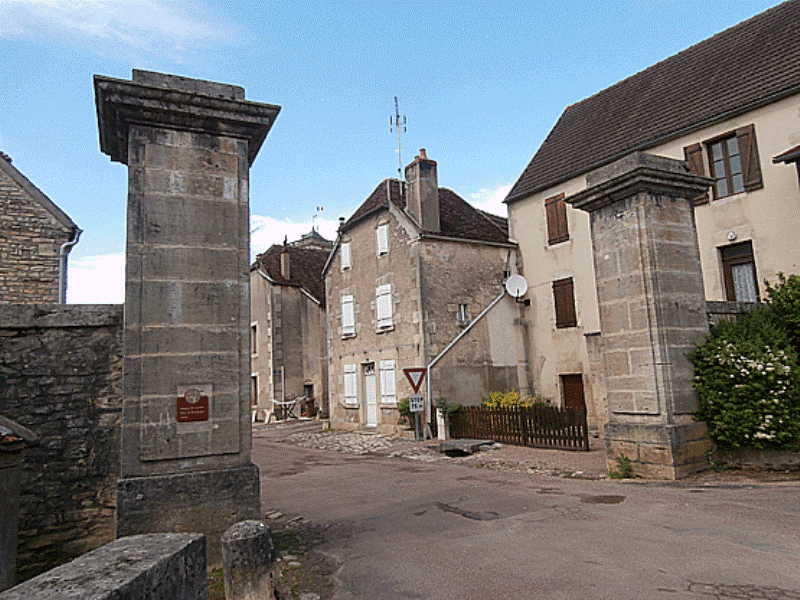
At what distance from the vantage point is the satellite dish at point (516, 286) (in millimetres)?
18172

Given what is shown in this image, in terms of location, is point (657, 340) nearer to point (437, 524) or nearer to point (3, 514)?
point (437, 524)

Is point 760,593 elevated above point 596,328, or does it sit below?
below

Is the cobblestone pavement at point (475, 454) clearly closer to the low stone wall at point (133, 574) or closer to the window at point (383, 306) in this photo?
the window at point (383, 306)

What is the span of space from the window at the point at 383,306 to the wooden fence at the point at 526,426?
4.40 meters

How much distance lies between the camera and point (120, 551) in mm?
2553

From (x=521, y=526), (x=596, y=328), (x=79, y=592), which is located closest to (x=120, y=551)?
(x=79, y=592)

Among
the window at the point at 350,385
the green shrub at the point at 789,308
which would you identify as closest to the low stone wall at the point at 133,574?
the green shrub at the point at 789,308

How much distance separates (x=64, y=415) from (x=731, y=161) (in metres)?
14.2

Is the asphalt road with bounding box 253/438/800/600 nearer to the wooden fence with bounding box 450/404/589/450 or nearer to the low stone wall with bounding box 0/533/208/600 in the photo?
the low stone wall with bounding box 0/533/208/600

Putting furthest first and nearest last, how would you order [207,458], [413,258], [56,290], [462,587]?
[413,258] → [56,290] → [207,458] → [462,587]

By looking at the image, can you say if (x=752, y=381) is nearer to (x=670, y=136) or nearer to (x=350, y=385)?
(x=670, y=136)

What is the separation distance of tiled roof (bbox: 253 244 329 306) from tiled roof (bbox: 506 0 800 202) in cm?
1244

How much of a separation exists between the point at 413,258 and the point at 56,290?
9434 mm

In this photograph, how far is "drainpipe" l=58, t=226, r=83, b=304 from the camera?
46.8 feet
